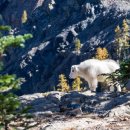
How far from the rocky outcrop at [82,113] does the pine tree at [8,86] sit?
11.0ft

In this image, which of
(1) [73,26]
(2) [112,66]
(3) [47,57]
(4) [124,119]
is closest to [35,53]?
(3) [47,57]

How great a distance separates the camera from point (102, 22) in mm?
187000

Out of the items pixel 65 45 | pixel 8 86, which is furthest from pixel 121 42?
→ pixel 8 86

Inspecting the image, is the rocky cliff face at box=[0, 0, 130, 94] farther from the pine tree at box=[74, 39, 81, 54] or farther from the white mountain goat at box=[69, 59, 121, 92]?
the white mountain goat at box=[69, 59, 121, 92]

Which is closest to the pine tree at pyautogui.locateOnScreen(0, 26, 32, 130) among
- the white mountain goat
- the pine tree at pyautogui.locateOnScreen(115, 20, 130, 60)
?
the white mountain goat

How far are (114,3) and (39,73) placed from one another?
44.1 m

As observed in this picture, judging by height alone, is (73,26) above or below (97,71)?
above

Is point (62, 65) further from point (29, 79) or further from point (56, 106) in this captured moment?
point (56, 106)

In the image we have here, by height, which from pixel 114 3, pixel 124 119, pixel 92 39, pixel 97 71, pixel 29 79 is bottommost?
pixel 124 119

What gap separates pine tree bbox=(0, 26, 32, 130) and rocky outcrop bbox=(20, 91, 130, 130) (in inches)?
131

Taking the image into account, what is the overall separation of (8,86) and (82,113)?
7619 mm

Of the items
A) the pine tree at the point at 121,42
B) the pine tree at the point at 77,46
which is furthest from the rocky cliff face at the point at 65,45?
the pine tree at the point at 121,42

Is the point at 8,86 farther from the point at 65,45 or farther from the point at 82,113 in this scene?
the point at 65,45

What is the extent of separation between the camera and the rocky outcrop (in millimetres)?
11219
